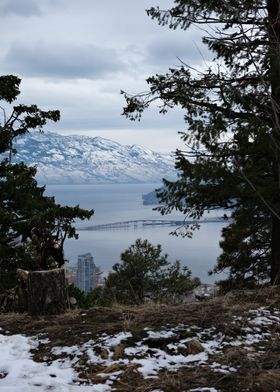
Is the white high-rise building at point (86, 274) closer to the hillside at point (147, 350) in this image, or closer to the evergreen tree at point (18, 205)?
the evergreen tree at point (18, 205)

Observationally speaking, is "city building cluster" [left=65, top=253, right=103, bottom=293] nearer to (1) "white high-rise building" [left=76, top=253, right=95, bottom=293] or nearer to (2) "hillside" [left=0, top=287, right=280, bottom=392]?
(1) "white high-rise building" [left=76, top=253, right=95, bottom=293]

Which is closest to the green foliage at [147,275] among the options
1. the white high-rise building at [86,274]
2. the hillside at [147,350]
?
the hillside at [147,350]

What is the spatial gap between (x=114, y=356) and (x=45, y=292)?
6.05ft

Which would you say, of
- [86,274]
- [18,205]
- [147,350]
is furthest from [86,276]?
[147,350]

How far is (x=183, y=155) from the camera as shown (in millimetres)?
9336

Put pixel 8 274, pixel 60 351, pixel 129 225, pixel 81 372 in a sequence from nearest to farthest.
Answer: pixel 81 372 < pixel 60 351 < pixel 8 274 < pixel 129 225

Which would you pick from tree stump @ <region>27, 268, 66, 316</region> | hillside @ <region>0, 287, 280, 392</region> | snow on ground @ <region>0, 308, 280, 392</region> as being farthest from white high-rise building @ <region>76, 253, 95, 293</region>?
snow on ground @ <region>0, 308, 280, 392</region>

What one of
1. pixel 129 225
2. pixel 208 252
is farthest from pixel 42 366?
pixel 129 225

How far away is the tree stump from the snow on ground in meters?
0.82

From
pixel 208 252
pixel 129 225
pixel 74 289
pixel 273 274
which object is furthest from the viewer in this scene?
pixel 129 225

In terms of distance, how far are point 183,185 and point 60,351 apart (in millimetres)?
6179

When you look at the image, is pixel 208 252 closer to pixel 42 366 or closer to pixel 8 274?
pixel 8 274

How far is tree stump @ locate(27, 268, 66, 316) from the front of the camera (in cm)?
526

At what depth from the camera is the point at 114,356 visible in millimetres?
3699
